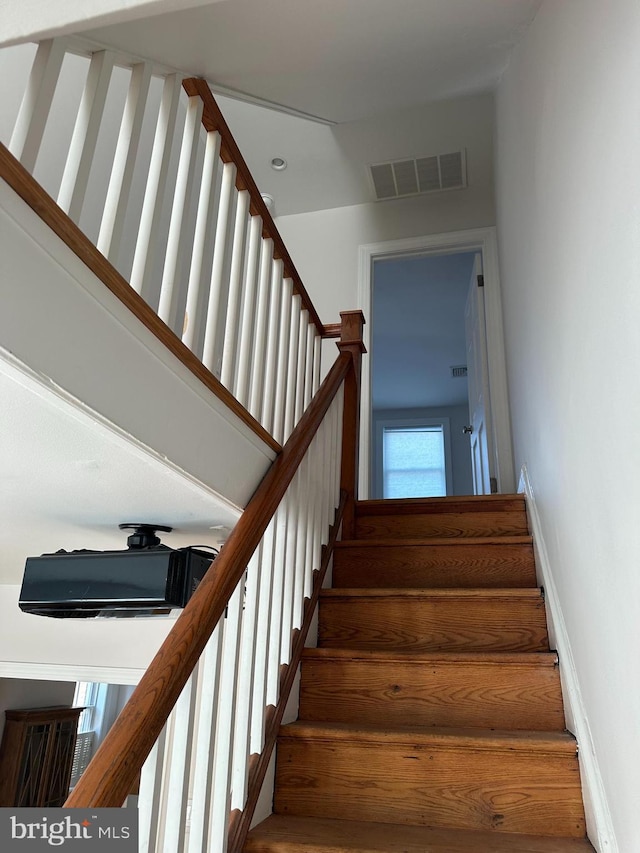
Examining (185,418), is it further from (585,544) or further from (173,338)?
(585,544)

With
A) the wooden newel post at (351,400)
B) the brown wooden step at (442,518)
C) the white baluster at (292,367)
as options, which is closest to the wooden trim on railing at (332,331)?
the wooden newel post at (351,400)

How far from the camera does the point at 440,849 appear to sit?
137 cm

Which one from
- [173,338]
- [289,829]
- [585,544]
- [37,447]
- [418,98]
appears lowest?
[289,829]

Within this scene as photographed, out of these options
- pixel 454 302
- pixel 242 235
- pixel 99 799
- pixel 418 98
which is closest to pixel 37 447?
pixel 99 799

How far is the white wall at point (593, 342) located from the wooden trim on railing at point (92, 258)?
2.87 ft

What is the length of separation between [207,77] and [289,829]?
107 inches

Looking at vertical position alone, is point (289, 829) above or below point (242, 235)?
below

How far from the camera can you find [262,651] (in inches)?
63.7

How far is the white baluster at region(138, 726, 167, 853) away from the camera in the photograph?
1.03 meters

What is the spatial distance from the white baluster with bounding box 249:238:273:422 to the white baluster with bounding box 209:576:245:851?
0.60 m

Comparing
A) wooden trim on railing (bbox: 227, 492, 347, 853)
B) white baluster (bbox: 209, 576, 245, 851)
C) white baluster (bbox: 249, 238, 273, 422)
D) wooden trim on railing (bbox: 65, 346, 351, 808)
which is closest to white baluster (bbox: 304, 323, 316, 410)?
white baluster (bbox: 249, 238, 273, 422)

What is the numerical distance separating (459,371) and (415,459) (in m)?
1.30

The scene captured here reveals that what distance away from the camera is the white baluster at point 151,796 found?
40.5 inches

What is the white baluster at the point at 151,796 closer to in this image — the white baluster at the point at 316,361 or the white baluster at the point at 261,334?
the white baluster at the point at 261,334
